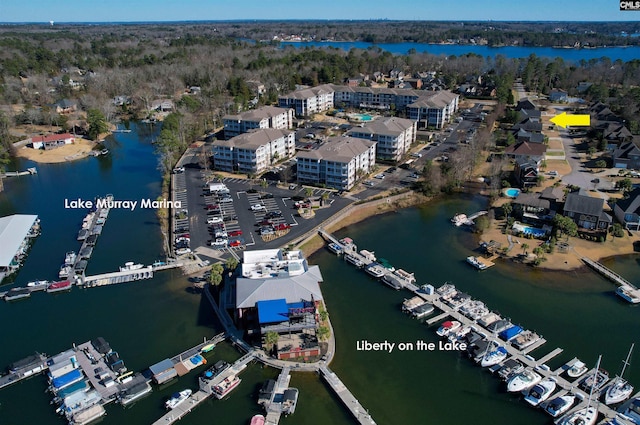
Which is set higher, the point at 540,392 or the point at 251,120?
the point at 251,120

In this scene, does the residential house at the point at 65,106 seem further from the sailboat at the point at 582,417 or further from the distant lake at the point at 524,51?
the distant lake at the point at 524,51

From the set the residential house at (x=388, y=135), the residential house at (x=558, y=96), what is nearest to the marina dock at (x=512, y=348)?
the residential house at (x=388, y=135)

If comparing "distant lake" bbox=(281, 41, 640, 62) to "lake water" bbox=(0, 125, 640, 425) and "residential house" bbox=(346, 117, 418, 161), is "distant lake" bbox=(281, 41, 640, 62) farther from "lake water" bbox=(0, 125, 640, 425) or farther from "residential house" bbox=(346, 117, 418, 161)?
"lake water" bbox=(0, 125, 640, 425)

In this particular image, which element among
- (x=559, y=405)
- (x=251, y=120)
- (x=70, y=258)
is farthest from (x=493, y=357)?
(x=251, y=120)

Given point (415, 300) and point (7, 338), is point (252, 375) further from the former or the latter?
point (7, 338)

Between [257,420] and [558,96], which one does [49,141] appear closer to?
[257,420]

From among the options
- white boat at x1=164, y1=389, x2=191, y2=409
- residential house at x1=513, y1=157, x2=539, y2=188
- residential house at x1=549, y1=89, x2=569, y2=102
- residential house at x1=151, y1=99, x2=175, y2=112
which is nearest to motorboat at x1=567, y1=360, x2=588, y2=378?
white boat at x1=164, y1=389, x2=191, y2=409
